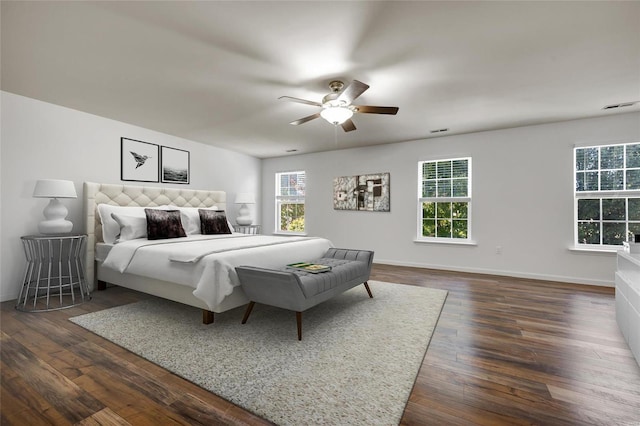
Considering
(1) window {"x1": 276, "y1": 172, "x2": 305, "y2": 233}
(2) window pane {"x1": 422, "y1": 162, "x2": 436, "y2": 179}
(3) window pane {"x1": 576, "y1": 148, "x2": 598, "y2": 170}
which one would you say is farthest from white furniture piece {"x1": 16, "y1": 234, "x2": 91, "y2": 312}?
(3) window pane {"x1": 576, "y1": 148, "x2": 598, "y2": 170}

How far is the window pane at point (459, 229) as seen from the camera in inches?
200

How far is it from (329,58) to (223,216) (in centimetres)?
316

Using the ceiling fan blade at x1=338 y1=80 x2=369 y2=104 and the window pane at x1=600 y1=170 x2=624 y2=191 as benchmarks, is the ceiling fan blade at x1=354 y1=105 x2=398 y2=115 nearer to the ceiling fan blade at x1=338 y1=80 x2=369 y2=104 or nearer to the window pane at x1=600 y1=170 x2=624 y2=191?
the ceiling fan blade at x1=338 y1=80 x2=369 y2=104

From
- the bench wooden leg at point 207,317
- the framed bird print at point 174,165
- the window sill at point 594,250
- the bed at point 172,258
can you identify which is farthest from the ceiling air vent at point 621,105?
the framed bird print at point 174,165

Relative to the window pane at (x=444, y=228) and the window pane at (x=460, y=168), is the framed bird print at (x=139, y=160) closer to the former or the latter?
the window pane at (x=444, y=228)

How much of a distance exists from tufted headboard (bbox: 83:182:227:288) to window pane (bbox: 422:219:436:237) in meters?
3.85

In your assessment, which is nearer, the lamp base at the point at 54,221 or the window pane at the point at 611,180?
the lamp base at the point at 54,221

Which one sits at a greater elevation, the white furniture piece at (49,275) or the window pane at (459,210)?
the window pane at (459,210)

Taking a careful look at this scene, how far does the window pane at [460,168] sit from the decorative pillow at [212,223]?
3970mm

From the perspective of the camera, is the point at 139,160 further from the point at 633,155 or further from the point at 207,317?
the point at 633,155

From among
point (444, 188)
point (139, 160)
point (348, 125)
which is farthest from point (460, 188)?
point (139, 160)

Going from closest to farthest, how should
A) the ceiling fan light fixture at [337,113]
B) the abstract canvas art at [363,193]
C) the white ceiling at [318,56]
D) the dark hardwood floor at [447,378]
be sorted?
the dark hardwood floor at [447,378] < the white ceiling at [318,56] < the ceiling fan light fixture at [337,113] < the abstract canvas art at [363,193]

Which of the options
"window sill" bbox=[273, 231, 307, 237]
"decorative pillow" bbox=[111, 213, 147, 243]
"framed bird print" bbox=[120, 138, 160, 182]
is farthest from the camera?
"window sill" bbox=[273, 231, 307, 237]

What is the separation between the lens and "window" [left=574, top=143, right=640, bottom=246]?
398 cm
